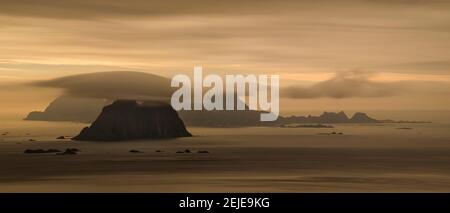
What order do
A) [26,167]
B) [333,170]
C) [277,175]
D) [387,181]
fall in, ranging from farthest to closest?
[26,167] < [333,170] < [277,175] < [387,181]

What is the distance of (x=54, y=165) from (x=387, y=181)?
218 ft

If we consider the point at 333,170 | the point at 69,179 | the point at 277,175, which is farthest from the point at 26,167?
the point at 333,170

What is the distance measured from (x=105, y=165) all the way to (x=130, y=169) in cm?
1335

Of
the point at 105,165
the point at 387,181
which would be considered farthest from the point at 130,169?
the point at 387,181

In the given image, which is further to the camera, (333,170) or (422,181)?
(333,170)

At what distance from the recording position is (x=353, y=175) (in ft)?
324
